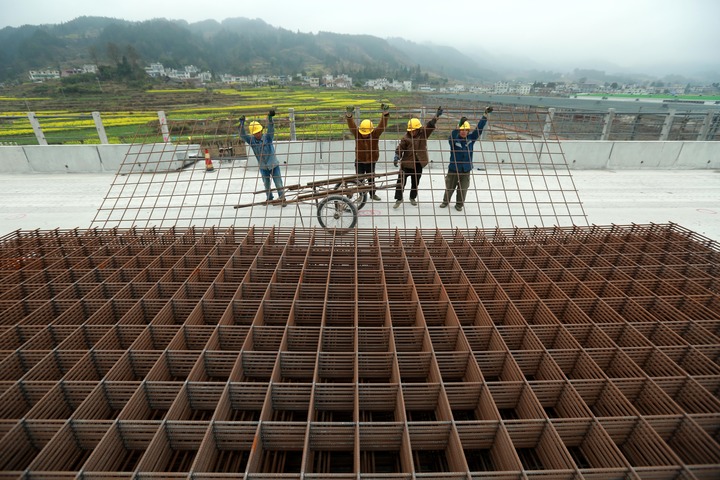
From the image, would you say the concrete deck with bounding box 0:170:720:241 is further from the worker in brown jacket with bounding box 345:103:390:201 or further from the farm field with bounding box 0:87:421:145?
the farm field with bounding box 0:87:421:145

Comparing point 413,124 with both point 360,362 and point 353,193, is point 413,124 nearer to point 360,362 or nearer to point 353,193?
point 353,193

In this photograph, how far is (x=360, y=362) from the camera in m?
3.28

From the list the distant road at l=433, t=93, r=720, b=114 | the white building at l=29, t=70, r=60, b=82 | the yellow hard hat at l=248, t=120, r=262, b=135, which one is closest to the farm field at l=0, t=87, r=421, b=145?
the yellow hard hat at l=248, t=120, r=262, b=135

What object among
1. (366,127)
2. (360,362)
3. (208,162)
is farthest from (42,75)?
(360,362)

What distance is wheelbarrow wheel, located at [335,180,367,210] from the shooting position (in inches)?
261

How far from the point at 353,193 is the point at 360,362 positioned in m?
4.33

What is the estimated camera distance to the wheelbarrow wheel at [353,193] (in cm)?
662

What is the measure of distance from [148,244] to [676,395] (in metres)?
6.92

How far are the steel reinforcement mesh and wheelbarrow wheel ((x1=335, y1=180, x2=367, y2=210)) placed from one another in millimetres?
1722

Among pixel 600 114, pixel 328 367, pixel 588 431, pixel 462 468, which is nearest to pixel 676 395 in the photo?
pixel 588 431

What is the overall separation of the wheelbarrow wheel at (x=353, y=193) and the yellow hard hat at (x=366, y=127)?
1.19m

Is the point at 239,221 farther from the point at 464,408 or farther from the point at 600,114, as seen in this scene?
the point at 600,114

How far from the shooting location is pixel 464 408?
300 cm

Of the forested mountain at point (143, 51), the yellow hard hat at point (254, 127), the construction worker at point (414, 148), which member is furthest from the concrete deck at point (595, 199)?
the forested mountain at point (143, 51)
